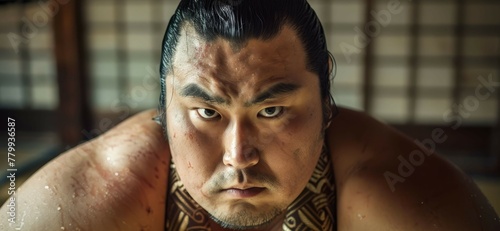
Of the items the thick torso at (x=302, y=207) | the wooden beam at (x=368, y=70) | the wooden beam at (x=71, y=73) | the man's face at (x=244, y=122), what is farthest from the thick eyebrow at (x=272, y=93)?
the wooden beam at (x=71, y=73)

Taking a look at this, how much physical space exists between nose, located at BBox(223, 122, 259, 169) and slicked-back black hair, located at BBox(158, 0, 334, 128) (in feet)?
0.41

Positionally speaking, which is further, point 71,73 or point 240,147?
point 71,73

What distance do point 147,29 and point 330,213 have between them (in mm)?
Answer: 3264

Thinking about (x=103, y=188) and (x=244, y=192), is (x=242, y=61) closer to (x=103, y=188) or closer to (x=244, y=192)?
(x=244, y=192)

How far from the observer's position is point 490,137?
4.09 meters

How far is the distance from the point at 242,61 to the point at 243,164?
152 millimetres

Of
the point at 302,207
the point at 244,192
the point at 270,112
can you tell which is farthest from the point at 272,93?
the point at 302,207

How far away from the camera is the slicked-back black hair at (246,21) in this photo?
0.97 metres

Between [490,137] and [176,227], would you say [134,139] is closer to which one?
[176,227]

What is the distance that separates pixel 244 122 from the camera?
0.99 meters

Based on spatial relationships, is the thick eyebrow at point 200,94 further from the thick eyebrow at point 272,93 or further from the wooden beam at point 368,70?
the wooden beam at point 368,70

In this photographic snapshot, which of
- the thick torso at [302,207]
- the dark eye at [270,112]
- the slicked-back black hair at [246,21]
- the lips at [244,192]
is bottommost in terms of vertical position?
the thick torso at [302,207]

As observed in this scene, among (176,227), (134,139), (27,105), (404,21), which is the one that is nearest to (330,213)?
(176,227)

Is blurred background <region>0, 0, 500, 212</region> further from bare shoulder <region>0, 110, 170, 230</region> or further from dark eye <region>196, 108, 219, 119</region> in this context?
dark eye <region>196, 108, 219, 119</region>
